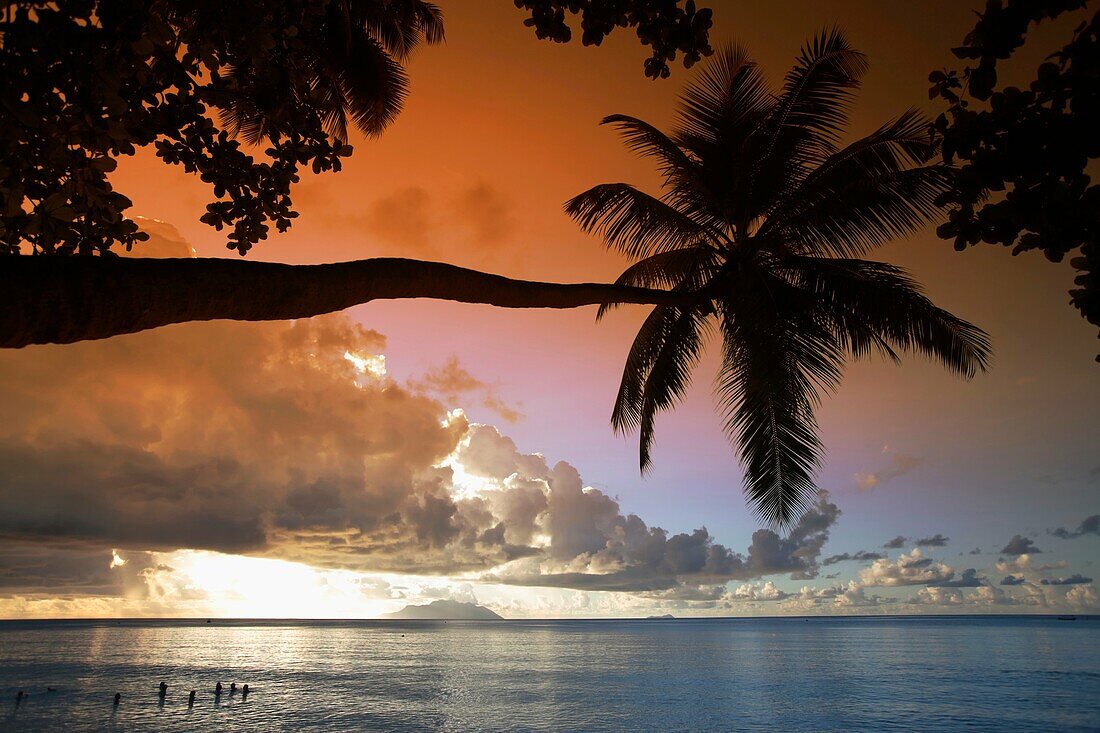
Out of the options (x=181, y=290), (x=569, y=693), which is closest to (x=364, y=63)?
(x=181, y=290)

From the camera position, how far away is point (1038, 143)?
130 inches

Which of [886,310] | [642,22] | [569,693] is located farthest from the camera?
[569,693]

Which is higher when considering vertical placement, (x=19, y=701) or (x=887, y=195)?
(x=887, y=195)

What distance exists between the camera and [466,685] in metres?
44.9

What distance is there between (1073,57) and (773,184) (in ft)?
29.5

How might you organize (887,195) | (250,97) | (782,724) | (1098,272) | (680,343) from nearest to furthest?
(1098,272), (250,97), (887,195), (680,343), (782,724)

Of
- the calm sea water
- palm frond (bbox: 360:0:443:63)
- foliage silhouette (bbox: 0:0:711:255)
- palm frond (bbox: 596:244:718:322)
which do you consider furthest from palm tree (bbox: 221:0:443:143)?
the calm sea water

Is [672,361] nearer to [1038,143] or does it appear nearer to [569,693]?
[1038,143]

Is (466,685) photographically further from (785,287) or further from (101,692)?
(785,287)

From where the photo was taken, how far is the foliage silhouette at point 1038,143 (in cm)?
317

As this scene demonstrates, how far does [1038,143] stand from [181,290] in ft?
13.9

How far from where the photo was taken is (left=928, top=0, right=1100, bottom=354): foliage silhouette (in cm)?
317

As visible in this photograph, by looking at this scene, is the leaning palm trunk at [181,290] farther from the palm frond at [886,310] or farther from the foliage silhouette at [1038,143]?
the palm frond at [886,310]

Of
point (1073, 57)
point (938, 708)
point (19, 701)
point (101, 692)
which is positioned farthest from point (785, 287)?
point (101, 692)
